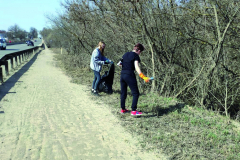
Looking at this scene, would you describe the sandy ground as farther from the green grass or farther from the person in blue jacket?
the person in blue jacket

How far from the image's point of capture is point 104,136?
4680 mm

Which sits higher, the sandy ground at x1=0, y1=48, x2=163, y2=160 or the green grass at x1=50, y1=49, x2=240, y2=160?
the green grass at x1=50, y1=49, x2=240, y2=160

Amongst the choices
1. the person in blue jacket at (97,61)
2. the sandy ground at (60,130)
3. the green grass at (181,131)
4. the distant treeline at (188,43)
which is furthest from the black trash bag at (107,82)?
the green grass at (181,131)

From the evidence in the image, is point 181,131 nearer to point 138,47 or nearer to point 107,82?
point 138,47

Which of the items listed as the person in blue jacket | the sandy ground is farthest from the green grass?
the person in blue jacket

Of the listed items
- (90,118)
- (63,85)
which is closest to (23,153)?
(90,118)

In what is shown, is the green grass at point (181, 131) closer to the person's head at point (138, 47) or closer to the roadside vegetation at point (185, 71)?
the roadside vegetation at point (185, 71)

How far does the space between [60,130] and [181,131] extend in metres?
2.27

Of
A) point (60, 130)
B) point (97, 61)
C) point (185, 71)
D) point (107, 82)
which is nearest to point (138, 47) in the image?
point (60, 130)

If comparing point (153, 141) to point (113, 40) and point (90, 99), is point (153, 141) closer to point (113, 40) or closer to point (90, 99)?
point (90, 99)

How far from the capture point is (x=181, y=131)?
4.86m

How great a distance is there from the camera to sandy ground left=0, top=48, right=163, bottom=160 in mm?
3945

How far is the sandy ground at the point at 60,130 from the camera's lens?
12.9 ft

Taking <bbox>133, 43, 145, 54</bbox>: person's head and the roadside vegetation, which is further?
<bbox>133, 43, 145, 54</bbox>: person's head
